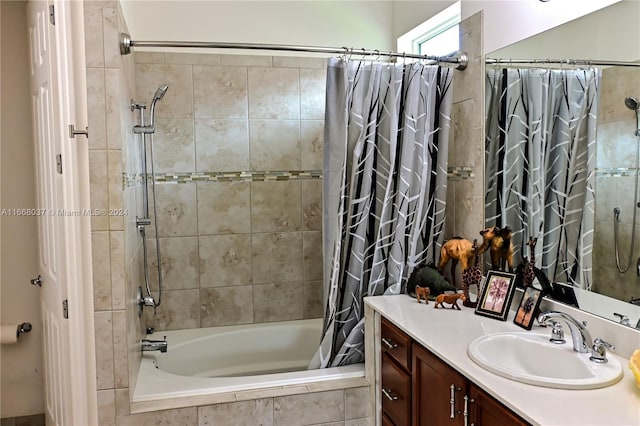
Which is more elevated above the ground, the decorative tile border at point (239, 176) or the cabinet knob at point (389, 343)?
the decorative tile border at point (239, 176)

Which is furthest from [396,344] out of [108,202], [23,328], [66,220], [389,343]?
[23,328]

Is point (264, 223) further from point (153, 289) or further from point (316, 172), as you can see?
point (153, 289)

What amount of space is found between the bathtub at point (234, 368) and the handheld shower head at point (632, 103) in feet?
5.28

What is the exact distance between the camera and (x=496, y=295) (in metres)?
2.05

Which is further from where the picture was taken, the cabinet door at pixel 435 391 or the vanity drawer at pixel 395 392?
the vanity drawer at pixel 395 392

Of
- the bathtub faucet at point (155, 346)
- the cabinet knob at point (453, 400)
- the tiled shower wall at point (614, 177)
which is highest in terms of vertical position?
the tiled shower wall at point (614, 177)

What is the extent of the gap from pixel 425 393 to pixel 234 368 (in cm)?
159

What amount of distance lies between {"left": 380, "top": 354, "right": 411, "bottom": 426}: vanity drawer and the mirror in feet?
2.43

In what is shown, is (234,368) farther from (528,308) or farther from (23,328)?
(528,308)

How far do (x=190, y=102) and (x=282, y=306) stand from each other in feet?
4.79

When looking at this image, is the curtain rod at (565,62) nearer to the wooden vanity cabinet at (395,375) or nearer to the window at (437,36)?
the window at (437,36)

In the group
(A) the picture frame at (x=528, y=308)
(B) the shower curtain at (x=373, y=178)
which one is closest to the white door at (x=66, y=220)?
(B) the shower curtain at (x=373, y=178)

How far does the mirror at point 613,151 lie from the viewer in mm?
1585

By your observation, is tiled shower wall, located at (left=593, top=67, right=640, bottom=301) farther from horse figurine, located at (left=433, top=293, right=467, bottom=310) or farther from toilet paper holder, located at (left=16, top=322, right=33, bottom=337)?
toilet paper holder, located at (left=16, top=322, right=33, bottom=337)
